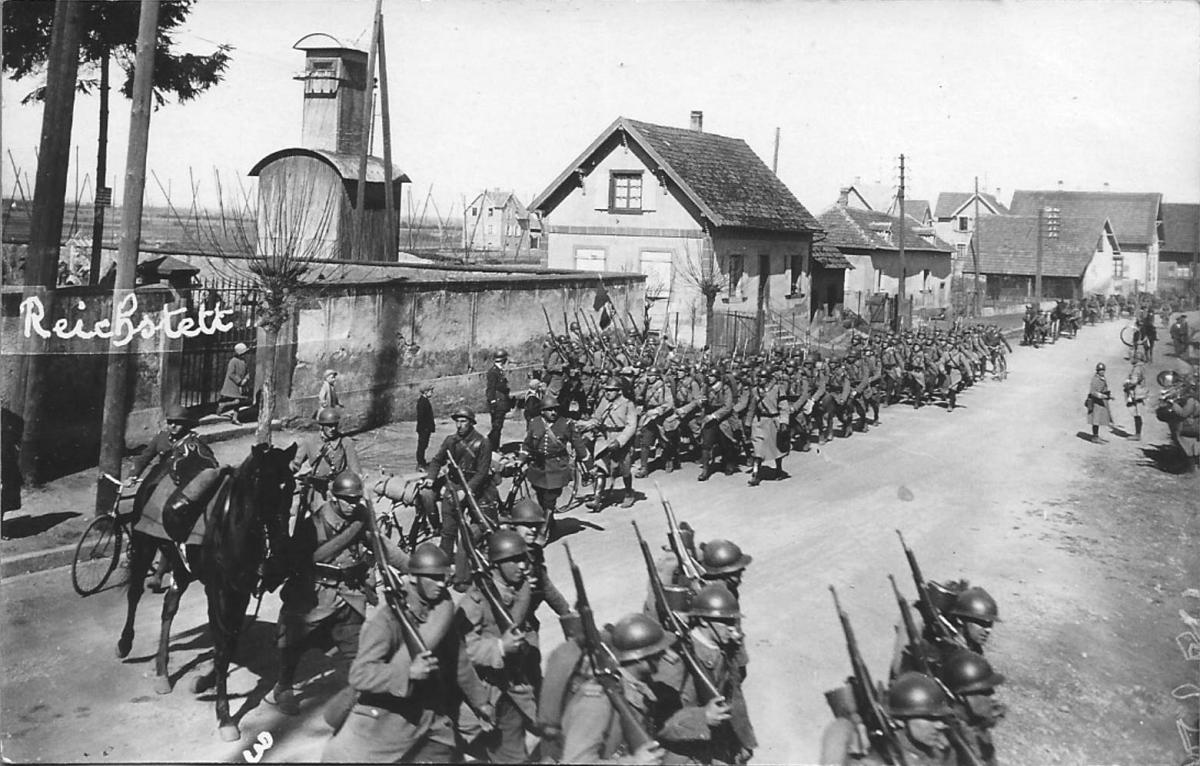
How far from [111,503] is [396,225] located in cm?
2194

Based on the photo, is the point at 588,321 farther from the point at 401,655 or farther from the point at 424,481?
the point at 401,655

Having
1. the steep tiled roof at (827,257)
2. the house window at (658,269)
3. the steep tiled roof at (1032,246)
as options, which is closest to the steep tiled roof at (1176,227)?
the steep tiled roof at (1032,246)

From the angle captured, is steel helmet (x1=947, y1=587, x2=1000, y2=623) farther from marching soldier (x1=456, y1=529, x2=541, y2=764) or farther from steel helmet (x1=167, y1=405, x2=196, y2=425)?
steel helmet (x1=167, y1=405, x2=196, y2=425)

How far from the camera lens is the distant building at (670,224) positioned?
97.6 ft

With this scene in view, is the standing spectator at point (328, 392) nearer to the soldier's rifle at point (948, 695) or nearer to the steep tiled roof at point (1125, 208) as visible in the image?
the soldier's rifle at point (948, 695)

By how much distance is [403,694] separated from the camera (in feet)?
16.3

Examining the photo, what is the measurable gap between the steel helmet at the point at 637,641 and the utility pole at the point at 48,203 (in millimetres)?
8958

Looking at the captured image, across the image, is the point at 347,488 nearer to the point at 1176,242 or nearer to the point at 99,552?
the point at 99,552

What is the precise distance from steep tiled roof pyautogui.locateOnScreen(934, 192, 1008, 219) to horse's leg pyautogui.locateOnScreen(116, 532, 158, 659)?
7167cm

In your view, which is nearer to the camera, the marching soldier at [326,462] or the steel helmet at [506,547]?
the steel helmet at [506,547]

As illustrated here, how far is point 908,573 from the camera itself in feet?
35.7

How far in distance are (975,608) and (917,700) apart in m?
1.33

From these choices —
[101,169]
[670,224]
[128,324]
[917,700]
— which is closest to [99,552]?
[128,324]

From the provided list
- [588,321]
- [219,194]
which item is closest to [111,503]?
[219,194]
